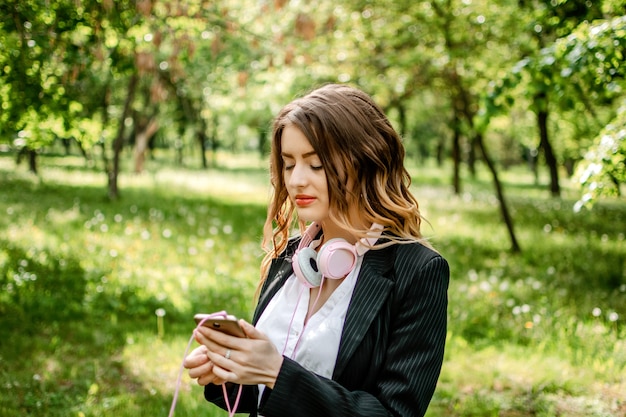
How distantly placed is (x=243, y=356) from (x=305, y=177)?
2.08 ft

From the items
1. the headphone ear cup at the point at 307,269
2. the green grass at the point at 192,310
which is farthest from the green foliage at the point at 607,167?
the headphone ear cup at the point at 307,269

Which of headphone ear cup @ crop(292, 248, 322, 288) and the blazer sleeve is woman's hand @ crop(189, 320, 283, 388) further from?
headphone ear cup @ crop(292, 248, 322, 288)

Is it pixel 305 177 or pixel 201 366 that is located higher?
pixel 305 177

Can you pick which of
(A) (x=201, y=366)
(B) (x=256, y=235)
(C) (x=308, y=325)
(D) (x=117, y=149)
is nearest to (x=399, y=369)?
(C) (x=308, y=325)

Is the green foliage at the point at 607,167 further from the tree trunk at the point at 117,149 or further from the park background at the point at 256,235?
the tree trunk at the point at 117,149

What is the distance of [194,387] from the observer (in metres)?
4.97

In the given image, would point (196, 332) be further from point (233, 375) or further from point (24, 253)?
point (24, 253)

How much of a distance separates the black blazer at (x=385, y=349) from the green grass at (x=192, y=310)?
289 centimetres

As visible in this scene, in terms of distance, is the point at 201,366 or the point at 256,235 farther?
the point at 256,235

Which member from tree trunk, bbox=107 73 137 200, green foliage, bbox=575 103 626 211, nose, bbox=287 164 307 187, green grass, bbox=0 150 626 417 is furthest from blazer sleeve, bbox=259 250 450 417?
tree trunk, bbox=107 73 137 200

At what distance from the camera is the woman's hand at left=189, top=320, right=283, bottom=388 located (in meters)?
1.55

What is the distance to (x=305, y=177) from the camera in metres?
1.90

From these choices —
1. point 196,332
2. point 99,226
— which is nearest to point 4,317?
point 99,226

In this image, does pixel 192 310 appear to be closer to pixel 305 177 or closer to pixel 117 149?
pixel 305 177
